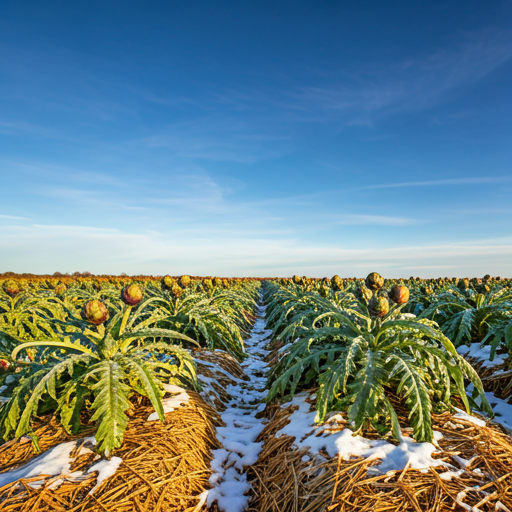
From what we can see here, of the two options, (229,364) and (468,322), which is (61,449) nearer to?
(229,364)

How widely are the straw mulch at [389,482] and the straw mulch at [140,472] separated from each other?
0.40 meters

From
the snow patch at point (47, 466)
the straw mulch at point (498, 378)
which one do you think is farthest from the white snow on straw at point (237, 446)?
the straw mulch at point (498, 378)

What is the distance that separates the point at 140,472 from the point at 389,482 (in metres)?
1.33

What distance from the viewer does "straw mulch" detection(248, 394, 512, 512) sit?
1.56 metres

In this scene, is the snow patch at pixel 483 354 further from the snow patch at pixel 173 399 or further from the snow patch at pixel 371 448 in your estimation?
the snow patch at pixel 173 399

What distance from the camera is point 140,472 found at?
1.80 metres

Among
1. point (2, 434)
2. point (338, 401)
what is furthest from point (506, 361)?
point (2, 434)

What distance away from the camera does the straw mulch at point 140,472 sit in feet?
5.18

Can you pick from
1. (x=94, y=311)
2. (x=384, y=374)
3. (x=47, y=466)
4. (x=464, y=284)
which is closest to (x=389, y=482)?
(x=384, y=374)

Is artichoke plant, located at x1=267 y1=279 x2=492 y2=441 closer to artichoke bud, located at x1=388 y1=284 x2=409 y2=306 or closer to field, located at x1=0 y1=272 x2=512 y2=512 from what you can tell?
field, located at x1=0 y1=272 x2=512 y2=512

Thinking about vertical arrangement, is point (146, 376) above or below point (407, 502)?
above

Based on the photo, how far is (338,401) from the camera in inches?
91.6

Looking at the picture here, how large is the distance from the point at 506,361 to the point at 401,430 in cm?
267

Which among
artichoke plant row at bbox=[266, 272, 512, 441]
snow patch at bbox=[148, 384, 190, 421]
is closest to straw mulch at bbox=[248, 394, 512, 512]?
artichoke plant row at bbox=[266, 272, 512, 441]
